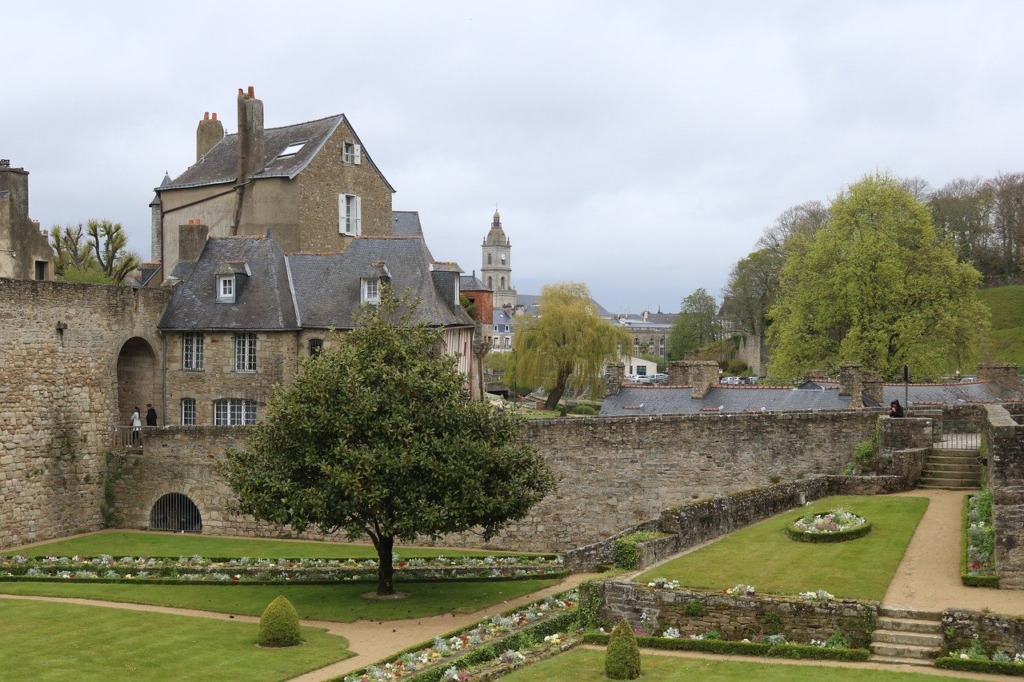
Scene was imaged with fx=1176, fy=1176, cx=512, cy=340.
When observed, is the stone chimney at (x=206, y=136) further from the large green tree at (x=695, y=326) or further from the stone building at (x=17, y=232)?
the large green tree at (x=695, y=326)

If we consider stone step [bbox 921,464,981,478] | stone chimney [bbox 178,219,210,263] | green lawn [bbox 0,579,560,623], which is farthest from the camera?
stone chimney [bbox 178,219,210,263]

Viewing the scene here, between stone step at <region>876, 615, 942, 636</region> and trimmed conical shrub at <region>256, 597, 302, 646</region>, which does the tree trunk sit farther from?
stone step at <region>876, 615, 942, 636</region>

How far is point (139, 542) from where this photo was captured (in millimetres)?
34375

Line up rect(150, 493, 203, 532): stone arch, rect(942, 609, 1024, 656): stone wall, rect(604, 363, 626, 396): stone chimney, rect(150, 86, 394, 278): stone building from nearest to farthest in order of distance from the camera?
rect(942, 609, 1024, 656): stone wall → rect(150, 493, 203, 532): stone arch → rect(604, 363, 626, 396): stone chimney → rect(150, 86, 394, 278): stone building

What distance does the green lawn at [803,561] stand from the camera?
19688 mm

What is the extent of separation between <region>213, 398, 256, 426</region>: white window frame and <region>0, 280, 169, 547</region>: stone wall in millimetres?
3576

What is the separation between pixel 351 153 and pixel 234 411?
12.2 m

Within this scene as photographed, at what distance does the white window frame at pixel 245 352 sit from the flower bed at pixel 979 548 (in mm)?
24657

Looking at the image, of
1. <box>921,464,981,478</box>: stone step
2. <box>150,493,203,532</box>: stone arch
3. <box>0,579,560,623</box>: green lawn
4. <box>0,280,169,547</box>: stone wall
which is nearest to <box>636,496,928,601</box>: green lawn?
<box>921,464,981,478</box>: stone step

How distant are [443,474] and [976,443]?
14379 millimetres

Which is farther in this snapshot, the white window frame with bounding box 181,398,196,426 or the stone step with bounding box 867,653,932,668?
the white window frame with bounding box 181,398,196,426

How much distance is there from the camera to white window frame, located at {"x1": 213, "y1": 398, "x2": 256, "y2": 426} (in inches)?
1582

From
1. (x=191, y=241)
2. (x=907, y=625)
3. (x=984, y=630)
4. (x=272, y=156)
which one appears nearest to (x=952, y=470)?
(x=907, y=625)

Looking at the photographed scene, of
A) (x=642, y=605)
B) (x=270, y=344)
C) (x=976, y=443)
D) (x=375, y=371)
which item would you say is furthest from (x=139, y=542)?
(x=976, y=443)
